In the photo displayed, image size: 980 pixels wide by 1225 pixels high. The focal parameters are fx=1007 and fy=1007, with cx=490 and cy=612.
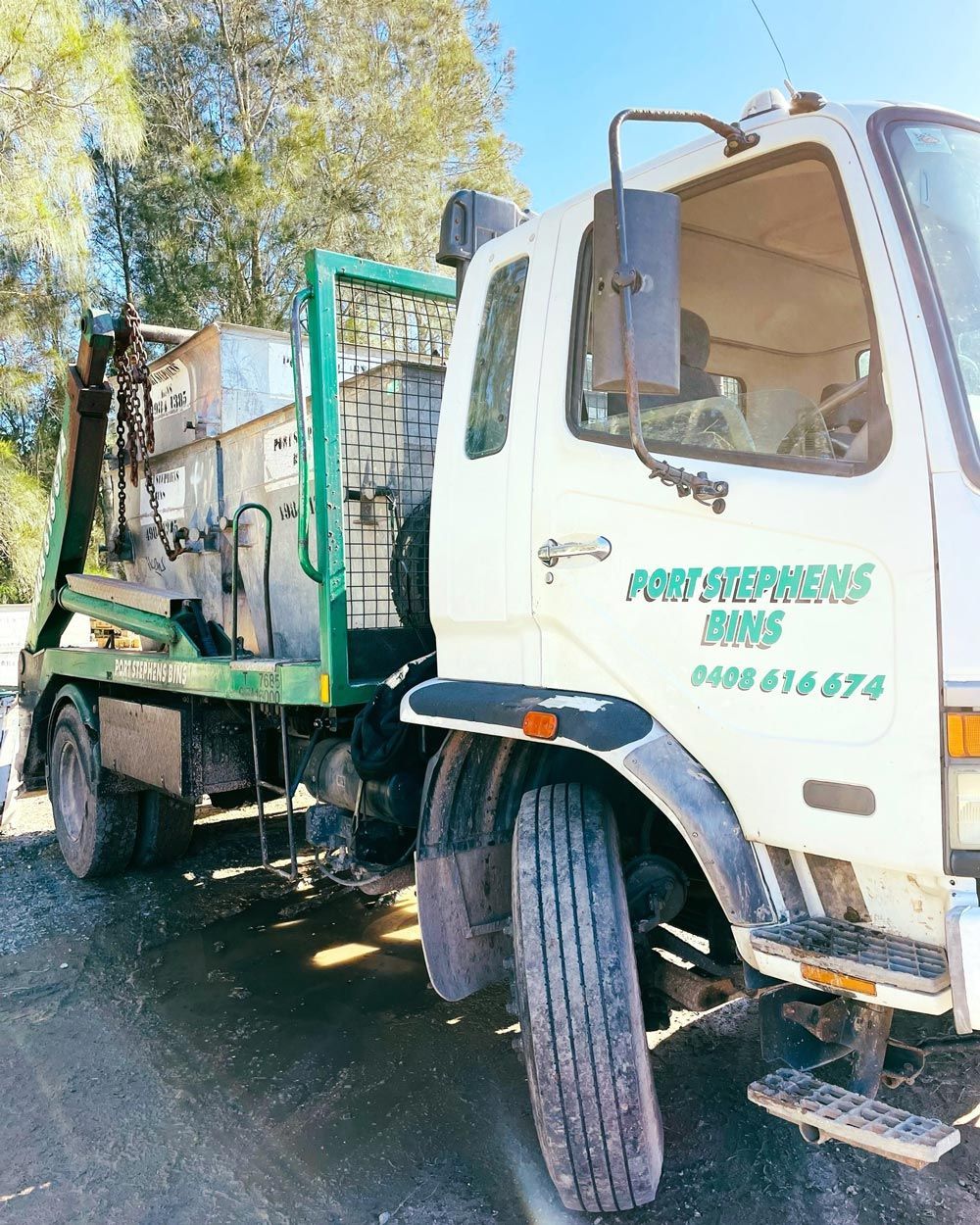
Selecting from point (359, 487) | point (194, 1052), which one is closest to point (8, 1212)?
point (194, 1052)

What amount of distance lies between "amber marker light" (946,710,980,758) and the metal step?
0.71 m

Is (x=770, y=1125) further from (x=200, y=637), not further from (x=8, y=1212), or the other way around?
(x=200, y=637)

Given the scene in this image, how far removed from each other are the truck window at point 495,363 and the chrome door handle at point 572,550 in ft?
1.26

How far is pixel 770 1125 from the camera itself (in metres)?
2.96

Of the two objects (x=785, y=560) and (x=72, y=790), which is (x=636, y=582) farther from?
(x=72, y=790)

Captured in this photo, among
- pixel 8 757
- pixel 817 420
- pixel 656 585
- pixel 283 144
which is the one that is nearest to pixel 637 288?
pixel 817 420

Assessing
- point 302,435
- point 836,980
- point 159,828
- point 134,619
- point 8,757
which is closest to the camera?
point 836,980

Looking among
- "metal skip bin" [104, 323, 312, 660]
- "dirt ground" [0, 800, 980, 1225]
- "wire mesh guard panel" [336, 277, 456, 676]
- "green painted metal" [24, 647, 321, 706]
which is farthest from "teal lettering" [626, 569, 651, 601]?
"metal skip bin" [104, 323, 312, 660]

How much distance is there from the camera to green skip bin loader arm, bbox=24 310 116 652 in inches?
203

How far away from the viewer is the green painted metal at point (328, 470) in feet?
11.2

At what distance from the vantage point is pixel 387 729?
128 inches

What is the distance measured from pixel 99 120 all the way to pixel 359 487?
946cm

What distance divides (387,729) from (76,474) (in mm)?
3148

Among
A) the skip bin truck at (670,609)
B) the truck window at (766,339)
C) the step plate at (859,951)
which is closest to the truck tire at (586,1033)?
the skip bin truck at (670,609)
